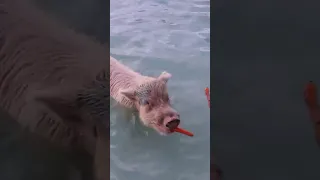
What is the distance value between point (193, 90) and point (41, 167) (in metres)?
0.57

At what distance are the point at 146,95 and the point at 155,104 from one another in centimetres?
4

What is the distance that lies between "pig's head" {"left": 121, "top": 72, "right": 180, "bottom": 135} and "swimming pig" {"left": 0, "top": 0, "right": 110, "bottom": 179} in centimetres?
11

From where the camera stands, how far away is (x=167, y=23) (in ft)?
4.15

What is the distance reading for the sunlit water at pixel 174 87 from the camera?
4.13 feet

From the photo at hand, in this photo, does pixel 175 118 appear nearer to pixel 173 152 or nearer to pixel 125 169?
pixel 173 152

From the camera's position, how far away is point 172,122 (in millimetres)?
1262

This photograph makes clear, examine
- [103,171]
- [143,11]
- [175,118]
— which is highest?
[143,11]

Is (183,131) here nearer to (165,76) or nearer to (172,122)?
(172,122)
